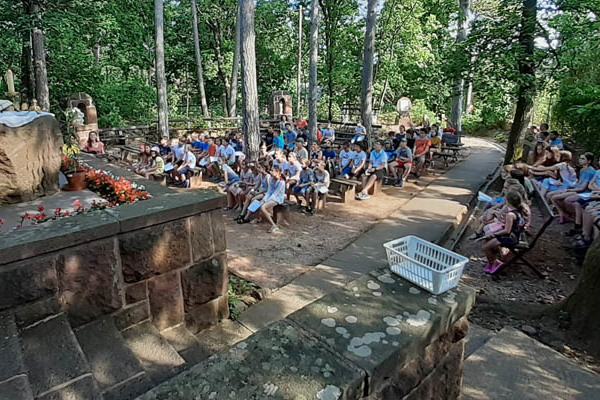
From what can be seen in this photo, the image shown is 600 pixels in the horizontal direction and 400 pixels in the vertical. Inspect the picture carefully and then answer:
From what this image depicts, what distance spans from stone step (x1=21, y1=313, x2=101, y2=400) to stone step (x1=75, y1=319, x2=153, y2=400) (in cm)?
14

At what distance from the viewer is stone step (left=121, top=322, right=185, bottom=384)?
2.26 metres

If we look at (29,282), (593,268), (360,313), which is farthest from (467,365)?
(29,282)

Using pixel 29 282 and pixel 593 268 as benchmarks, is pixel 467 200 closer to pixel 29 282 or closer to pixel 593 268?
pixel 593 268

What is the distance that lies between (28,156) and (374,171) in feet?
21.5

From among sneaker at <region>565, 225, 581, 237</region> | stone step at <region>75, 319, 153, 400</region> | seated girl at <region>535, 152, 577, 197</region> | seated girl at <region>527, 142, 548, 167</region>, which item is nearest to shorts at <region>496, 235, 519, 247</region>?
sneaker at <region>565, 225, 581, 237</region>

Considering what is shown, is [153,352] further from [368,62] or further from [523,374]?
[368,62]

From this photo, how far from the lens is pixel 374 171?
9.05m

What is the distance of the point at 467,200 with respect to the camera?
331 inches

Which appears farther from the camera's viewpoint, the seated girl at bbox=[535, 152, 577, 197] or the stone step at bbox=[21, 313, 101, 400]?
the seated girl at bbox=[535, 152, 577, 197]

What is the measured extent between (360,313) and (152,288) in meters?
1.73

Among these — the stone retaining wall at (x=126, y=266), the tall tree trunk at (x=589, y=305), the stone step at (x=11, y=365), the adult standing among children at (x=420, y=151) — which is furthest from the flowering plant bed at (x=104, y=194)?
the adult standing among children at (x=420, y=151)

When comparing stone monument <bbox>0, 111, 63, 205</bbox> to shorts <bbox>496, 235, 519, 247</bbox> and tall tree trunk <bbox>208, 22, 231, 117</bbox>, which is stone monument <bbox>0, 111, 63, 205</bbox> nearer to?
shorts <bbox>496, 235, 519, 247</bbox>

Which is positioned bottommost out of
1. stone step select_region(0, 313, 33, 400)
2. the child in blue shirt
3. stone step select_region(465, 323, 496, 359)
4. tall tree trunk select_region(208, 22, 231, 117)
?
stone step select_region(465, 323, 496, 359)

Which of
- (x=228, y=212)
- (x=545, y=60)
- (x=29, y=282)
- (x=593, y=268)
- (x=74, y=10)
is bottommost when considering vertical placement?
(x=228, y=212)
